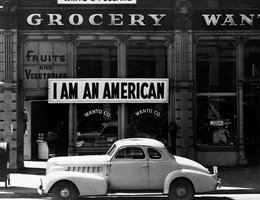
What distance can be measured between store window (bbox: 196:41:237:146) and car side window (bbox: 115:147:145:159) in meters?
6.43

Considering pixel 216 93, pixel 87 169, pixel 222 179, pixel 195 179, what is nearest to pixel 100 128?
pixel 216 93

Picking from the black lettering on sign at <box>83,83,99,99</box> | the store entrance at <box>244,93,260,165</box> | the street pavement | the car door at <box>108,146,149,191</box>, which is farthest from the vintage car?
the store entrance at <box>244,93,260,165</box>

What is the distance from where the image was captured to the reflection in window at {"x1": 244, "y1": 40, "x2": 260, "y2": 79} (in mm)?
17156

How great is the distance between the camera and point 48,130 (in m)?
17.8

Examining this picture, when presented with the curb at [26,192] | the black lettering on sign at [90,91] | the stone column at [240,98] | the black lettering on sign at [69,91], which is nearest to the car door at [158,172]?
the curb at [26,192]

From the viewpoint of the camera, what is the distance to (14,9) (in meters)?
16.5

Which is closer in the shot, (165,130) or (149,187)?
(149,187)

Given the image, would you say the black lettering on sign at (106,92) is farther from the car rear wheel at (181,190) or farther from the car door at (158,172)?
the car rear wheel at (181,190)

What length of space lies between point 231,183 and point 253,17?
21.9ft

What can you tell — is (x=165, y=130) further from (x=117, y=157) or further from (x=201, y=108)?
(x=117, y=157)

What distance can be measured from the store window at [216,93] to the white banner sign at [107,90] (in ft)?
4.84

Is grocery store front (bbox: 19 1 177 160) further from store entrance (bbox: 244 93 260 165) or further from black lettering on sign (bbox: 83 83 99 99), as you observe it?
store entrance (bbox: 244 93 260 165)

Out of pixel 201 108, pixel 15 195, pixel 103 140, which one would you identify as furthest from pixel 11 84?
pixel 201 108

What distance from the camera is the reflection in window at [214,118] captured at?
A: 1711 centimetres
